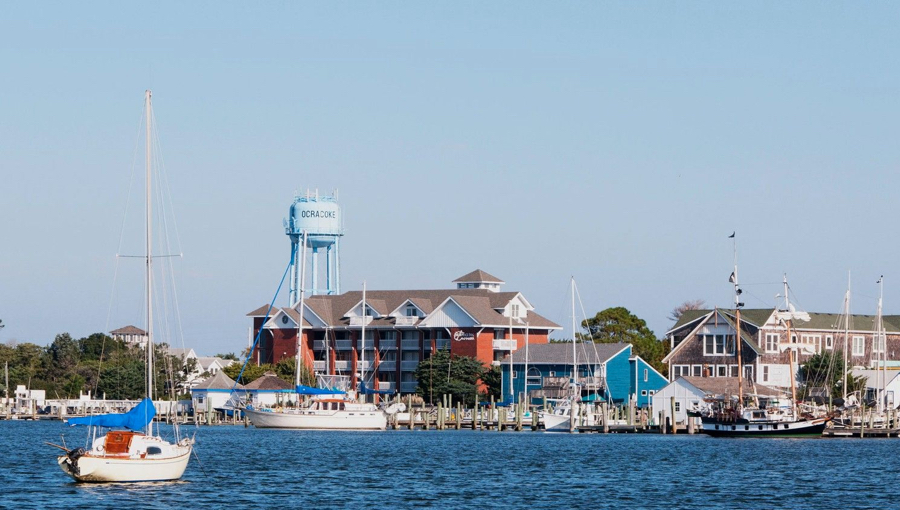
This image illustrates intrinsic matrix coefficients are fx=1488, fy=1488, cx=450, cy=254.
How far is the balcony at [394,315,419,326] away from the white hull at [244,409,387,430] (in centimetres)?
2352

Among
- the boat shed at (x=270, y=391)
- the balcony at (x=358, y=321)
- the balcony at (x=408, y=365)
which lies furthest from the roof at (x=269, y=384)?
the balcony at (x=408, y=365)

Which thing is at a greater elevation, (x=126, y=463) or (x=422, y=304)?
(x=422, y=304)

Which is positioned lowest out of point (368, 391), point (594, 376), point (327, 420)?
point (327, 420)

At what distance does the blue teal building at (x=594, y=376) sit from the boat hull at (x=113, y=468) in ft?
210

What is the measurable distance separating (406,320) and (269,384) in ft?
46.8

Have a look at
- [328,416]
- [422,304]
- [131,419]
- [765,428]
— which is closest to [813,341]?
[765,428]

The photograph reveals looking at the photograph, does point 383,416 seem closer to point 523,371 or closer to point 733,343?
point 523,371

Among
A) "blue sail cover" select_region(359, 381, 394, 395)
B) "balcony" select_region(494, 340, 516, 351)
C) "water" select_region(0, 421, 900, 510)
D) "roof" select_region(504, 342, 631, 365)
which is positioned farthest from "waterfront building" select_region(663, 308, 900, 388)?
"blue sail cover" select_region(359, 381, 394, 395)

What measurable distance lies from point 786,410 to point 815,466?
2269 centimetres

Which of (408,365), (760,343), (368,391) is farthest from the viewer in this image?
(408,365)

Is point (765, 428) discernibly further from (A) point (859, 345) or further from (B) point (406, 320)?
(B) point (406, 320)

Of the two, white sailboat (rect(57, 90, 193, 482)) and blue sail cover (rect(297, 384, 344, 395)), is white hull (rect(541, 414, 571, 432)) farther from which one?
white sailboat (rect(57, 90, 193, 482))

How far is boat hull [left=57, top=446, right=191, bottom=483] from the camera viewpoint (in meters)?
48.6

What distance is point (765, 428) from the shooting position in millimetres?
90125
